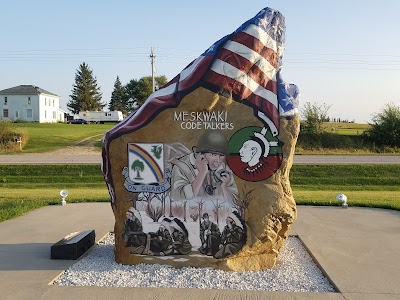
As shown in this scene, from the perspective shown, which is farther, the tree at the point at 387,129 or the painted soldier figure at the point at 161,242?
the tree at the point at 387,129

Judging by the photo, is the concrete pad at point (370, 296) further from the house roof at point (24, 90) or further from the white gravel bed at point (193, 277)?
the house roof at point (24, 90)

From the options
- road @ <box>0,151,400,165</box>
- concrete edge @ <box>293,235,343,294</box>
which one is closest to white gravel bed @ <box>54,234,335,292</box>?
concrete edge @ <box>293,235,343,294</box>

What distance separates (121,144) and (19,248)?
293 cm

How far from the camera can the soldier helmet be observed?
22.6ft

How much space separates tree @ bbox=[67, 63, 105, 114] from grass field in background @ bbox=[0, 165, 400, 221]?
62.6m

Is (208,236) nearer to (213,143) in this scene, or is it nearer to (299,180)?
(213,143)

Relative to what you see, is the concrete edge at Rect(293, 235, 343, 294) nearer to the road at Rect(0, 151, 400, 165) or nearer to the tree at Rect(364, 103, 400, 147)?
the road at Rect(0, 151, 400, 165)

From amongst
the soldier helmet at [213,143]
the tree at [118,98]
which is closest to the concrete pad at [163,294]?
the soldier helmet at [213,143]

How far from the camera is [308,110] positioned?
37594mm

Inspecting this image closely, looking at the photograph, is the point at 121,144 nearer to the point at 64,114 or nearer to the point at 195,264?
the point at 195,264

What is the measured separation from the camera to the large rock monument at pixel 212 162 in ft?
22.5

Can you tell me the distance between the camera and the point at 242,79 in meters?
6.88

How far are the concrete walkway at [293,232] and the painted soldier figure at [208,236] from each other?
109 centimetres

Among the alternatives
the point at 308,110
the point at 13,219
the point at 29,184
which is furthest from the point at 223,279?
the point at 308,110
